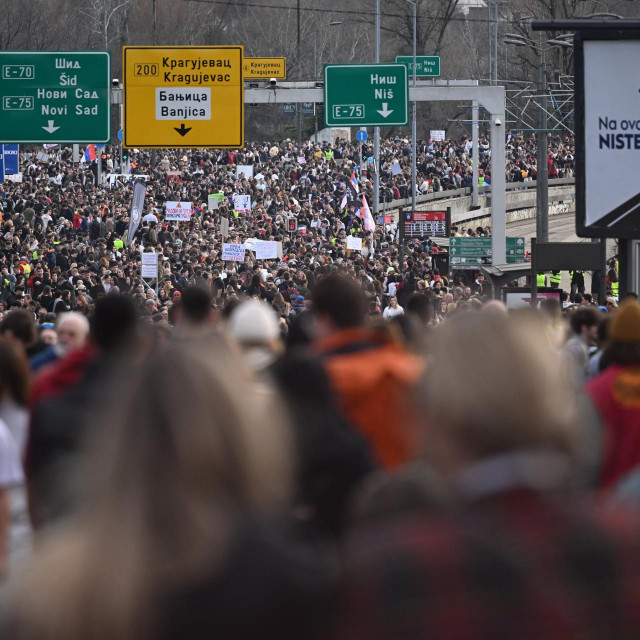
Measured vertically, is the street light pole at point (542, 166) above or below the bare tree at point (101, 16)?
below

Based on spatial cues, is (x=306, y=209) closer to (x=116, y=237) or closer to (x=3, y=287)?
(x=116, y=237)

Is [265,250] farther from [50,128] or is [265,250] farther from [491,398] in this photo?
[491,398]

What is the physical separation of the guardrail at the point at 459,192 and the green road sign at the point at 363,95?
28.2 meters

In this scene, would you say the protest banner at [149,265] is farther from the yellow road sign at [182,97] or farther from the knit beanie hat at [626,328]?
the knit beanie hat at [626,328]

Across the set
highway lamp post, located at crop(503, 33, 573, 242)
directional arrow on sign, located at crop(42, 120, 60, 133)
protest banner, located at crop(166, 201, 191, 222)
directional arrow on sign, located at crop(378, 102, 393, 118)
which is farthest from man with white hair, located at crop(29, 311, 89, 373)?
protest banner, located at crop(166, 201, 191, 222)

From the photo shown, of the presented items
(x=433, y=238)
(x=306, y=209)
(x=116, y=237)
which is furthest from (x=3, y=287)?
(x=306, y=209)

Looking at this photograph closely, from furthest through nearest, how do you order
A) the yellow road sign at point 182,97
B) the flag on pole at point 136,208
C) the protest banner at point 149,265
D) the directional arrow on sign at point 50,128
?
the flag on pole at point 136,208, the protest banner at point 149,265, the directional arrow on sign at point 50,128, the yellow road sign at point 182,97

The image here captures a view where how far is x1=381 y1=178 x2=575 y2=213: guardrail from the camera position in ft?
188

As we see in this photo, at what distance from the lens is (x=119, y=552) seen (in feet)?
6.55

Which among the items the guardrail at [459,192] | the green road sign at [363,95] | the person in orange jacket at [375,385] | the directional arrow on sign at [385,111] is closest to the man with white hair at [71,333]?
the person in orange jacket at [375,385]

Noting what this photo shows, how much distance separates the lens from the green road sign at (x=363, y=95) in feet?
85.0

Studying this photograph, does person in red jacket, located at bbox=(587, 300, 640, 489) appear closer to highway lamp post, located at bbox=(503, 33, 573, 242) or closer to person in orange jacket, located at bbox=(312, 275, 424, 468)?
person in orange jacket, located at bbox=(312, 275, 424, 468)

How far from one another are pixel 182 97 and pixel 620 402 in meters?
18.3

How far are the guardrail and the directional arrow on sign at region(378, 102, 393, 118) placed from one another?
93.1 ft
